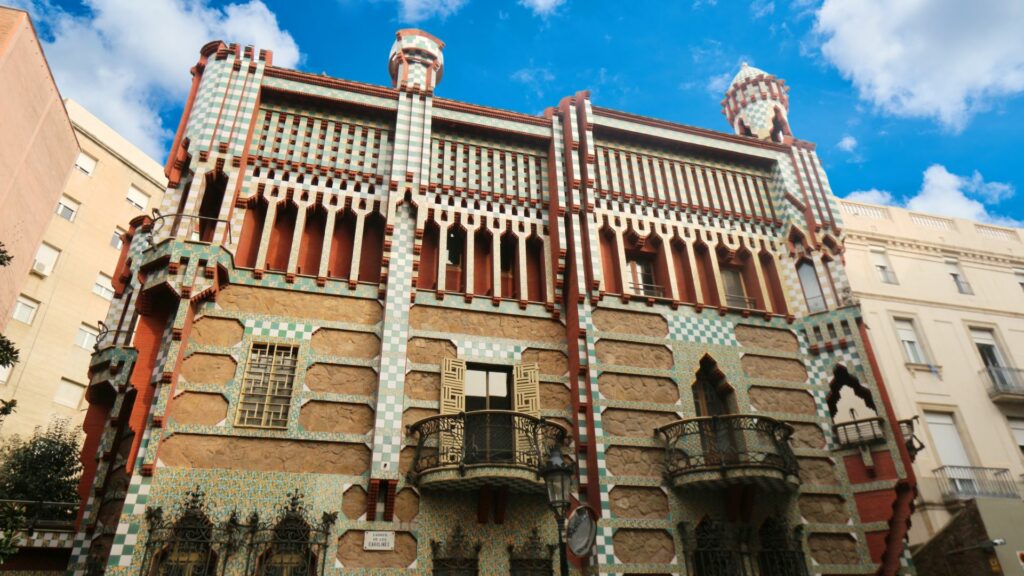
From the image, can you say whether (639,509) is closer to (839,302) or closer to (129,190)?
(839,302)

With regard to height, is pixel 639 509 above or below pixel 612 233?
below

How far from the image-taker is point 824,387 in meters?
16.7

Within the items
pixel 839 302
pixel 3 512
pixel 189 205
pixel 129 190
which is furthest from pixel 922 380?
pixel 129 190

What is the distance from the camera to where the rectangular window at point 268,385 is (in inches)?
535

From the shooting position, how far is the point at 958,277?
25.1m

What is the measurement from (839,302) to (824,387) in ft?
7.32

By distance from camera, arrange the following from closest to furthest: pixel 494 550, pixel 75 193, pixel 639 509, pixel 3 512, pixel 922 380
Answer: pixel 3 512 → pixel 494 550 → pixel 639 509 → pixel 922 380 → pixel 75 193

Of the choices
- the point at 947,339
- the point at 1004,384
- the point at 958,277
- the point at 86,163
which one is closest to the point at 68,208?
the point at 86,163

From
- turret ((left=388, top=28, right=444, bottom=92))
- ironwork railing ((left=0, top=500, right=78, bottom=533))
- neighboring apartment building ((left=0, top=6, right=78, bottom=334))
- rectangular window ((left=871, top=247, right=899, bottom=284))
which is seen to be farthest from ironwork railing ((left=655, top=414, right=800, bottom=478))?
neighboring apartment building ((left=0, top=6, right=78, bottom=334))

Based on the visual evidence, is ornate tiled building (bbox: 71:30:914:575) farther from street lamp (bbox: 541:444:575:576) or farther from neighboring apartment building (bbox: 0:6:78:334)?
neighboring apartment building (bbox: 0:6:78:334)

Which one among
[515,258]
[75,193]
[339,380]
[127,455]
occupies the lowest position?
[127,455]

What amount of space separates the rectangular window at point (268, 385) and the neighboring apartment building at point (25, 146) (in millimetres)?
11060

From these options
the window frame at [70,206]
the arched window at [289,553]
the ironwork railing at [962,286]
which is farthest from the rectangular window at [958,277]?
the window frame at [70,206]

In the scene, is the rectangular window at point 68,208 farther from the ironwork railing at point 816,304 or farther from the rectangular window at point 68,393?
the ironwork railing at point 816,304
